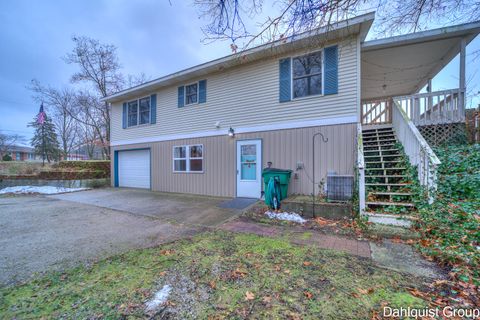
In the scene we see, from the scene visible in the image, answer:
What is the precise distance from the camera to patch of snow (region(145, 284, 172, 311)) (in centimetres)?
199

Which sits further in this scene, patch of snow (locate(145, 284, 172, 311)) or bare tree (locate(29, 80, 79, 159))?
bare tree (locate(29, 80, 79, 159))

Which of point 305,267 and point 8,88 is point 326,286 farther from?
point 8,88

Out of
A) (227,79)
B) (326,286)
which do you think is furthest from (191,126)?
(326,286)

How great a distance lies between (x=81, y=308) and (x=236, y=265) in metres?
1.68

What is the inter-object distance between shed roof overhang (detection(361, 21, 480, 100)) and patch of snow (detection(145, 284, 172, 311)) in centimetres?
742

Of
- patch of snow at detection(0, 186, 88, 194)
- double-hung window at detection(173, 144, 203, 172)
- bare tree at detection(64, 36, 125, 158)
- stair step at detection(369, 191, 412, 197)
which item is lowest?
patch of snow at detection(0, 186, 88, 194)

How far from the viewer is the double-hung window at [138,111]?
9962 mm

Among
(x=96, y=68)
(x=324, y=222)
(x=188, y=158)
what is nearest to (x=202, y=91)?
(x=188, y=158)

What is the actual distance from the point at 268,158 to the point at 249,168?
785 mm

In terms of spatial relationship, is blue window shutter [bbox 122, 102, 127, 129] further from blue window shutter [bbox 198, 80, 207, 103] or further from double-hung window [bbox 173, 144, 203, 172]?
blue window shutter [bbox 198, 80, 207, 103]

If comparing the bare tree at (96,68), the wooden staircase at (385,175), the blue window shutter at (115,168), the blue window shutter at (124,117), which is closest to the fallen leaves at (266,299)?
the wooden staircase at (385,175)

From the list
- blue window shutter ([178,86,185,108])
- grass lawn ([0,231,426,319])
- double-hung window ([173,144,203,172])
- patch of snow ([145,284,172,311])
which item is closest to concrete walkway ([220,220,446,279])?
grass lawn ([0,231,426,319])

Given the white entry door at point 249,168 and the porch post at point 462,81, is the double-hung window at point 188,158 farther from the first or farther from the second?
the porch post at point 462,81

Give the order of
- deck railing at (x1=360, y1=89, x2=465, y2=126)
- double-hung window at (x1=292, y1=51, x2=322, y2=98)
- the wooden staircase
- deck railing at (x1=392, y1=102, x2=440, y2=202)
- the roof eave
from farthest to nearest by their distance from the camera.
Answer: double-hung window at (x1=292, y1=51, x2=322, y2=98) < deck railing at (x1=360, y1=89, x2=465, y2=126) < the roof eave < the wooden staircase < deck railing at (x1=392, y1=102, x2=440, y2=202)
